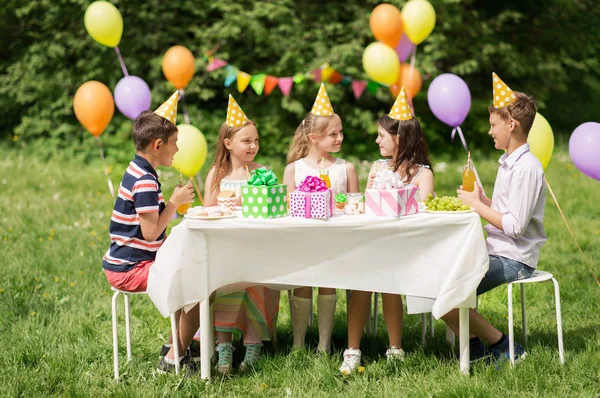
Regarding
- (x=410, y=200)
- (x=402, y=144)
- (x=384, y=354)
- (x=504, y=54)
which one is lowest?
(x=384, y=354)

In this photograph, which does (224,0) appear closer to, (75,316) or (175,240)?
(75,316)

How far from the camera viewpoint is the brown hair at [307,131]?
393 cm

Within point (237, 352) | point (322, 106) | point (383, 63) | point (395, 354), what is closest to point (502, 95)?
point (322, 106)

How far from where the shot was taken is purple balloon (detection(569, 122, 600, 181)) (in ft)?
12.6

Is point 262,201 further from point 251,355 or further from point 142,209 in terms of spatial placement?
point 251,355

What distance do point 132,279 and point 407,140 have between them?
165 cm

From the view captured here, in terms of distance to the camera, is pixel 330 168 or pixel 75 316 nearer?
pixel 330 168

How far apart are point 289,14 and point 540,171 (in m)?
8.79

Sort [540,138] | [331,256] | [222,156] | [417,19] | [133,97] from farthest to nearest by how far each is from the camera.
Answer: [417,19] → [133,97] → [540,138] → [222,156] → [331,256]

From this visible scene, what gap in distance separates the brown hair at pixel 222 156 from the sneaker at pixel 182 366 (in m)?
0.97

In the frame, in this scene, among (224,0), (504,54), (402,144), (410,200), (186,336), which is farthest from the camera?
(504,54)

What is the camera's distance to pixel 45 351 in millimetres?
3854

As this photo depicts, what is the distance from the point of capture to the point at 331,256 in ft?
10.8

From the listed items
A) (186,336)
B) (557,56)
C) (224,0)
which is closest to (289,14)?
(224,0)
